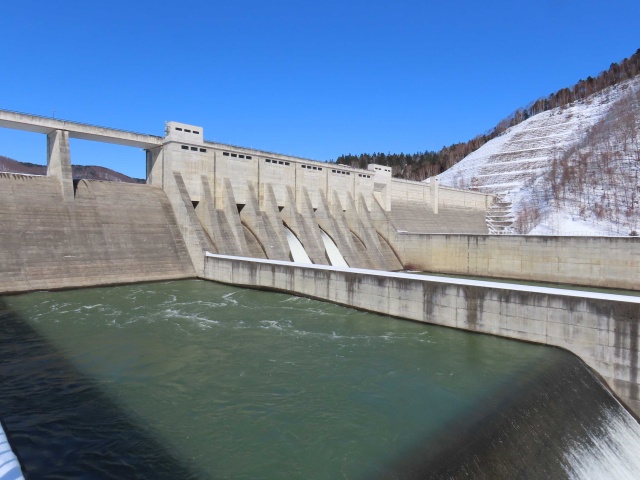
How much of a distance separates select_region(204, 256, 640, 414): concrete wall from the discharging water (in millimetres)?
380

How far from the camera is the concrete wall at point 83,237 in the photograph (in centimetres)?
1633

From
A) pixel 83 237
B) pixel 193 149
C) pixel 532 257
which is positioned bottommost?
pixel 532 257

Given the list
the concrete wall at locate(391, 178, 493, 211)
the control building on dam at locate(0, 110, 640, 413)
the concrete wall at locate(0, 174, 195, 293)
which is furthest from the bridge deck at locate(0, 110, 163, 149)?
the concrete wall at locate(391, 178, 493, 211)

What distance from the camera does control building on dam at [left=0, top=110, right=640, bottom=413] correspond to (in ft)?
32.3

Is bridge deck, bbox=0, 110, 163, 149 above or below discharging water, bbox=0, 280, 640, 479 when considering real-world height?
above

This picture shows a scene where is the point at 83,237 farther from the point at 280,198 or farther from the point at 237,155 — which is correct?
the point at 280,198

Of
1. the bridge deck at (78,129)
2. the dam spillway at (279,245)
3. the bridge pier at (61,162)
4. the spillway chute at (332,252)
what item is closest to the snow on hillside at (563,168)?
the dam spillway at (279,245)

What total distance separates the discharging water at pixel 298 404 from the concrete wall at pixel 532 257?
50.1 ft

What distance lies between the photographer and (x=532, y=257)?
2408 centimetres

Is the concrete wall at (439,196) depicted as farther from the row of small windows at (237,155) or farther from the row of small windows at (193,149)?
the row of small windows at (193,149)

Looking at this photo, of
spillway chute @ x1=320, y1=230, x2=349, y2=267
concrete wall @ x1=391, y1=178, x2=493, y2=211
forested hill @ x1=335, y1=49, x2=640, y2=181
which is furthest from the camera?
forested hill @ x1=335, y1=49, x2=640, y2=181

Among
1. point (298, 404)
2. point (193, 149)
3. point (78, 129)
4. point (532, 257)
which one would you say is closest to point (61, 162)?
point (78, 129)

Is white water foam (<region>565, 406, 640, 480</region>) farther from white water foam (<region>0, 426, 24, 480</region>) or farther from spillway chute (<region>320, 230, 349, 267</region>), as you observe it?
spillway chute (<region>320, 230, 349, 267</region>)

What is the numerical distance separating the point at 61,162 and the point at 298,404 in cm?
1900
